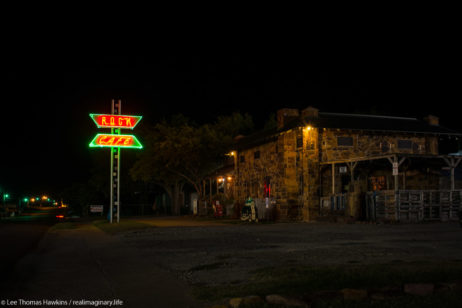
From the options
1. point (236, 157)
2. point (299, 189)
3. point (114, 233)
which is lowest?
point (114, 233)

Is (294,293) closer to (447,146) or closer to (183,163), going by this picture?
(183,163)

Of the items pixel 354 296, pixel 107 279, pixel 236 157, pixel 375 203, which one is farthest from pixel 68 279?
pixel 236 157

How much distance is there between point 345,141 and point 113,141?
14750 mm

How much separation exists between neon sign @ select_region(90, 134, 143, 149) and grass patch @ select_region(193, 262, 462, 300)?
71.0 ft

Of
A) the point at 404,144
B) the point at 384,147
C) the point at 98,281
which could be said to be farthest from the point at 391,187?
the point at 98,281

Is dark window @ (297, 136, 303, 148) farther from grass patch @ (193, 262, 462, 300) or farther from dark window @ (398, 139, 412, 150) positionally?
grass patch @ (193, 262, 462, 300)

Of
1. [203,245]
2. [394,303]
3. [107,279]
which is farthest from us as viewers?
[203,245]

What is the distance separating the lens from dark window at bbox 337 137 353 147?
30.8m

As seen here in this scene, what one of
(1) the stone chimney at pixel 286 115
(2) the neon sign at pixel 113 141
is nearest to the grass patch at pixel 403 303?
(2) the neon sign at pixel 113 141

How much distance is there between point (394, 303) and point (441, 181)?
27971 mm

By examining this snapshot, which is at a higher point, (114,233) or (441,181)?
(441,181)

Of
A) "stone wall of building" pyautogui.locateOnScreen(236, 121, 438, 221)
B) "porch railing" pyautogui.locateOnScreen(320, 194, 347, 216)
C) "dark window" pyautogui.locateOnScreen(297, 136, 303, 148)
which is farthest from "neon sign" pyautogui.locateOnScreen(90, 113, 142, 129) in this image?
"porch railing" pyautogui.locateOnScreen(320, 194, 347, 216)

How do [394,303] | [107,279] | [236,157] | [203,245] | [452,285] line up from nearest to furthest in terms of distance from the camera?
[394,303], [452,285], [107,279], [203,245], [236,157]

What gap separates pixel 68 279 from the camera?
937 centimetres
